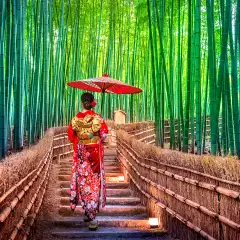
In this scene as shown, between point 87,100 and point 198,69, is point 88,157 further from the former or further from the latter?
point 198,69

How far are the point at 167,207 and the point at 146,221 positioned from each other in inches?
13.4

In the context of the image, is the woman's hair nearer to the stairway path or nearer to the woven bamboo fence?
the woven bamboo fence

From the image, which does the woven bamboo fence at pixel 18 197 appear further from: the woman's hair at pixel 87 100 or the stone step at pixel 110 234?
the woman's hair at pixel 87 100

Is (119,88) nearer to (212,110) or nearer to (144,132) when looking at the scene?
(212,110)

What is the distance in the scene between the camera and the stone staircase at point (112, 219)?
139 inches

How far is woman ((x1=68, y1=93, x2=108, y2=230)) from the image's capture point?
3.87 m

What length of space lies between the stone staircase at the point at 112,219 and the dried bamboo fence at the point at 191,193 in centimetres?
15

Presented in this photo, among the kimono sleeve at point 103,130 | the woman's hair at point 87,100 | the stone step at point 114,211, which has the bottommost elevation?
the stone step at point 114,211

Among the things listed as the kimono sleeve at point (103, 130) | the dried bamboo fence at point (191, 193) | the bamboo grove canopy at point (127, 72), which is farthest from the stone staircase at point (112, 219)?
the bamboo grove canopy at point (127, 72)

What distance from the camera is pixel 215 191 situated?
2.58m

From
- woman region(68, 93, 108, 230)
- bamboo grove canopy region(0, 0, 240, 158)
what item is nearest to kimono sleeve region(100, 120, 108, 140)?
woman region(68, 93, 108, 230)

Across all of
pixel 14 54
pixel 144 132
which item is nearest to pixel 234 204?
pixel 14 54

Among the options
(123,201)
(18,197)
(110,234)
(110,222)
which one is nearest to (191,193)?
(110,234)

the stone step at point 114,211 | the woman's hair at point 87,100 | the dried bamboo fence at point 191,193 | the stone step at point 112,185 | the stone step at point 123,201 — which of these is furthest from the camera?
the stone step at point 112,185
